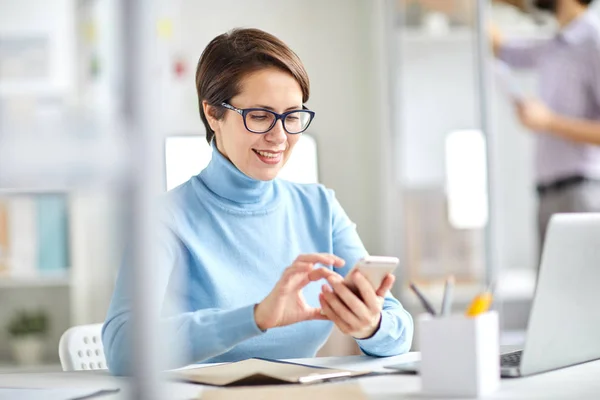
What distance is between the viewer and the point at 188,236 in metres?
1.34

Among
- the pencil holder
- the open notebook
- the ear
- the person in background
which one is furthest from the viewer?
the person in background

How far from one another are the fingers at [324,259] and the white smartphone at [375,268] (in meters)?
0.03

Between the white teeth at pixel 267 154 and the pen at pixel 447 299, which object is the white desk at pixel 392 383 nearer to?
the pen at pixel 447 299

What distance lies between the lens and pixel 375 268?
1.04 metres

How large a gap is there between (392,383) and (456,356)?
0.40ft

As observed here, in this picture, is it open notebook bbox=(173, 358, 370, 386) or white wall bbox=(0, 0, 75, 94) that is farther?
white wall bbox=(0, 0, 75, 94)

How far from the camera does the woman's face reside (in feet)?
4.51

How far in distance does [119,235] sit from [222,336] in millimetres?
690

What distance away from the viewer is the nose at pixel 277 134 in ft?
4.51

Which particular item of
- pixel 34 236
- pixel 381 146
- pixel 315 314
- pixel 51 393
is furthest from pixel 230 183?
pixel 34 236

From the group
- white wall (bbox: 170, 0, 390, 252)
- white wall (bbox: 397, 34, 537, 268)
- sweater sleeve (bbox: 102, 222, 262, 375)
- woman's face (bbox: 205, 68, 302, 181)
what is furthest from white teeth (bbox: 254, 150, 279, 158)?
white wall (bbox: 170, 0, 390, 252)

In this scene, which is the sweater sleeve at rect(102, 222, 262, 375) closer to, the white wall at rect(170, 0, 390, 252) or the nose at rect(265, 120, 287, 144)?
the nose at rect(265, 120, 287, 144)

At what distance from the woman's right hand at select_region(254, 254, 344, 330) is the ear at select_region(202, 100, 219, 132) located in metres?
0.39

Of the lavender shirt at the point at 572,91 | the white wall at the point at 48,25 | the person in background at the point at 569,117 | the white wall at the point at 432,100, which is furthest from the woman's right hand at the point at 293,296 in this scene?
the white wall at the point at 48,25
